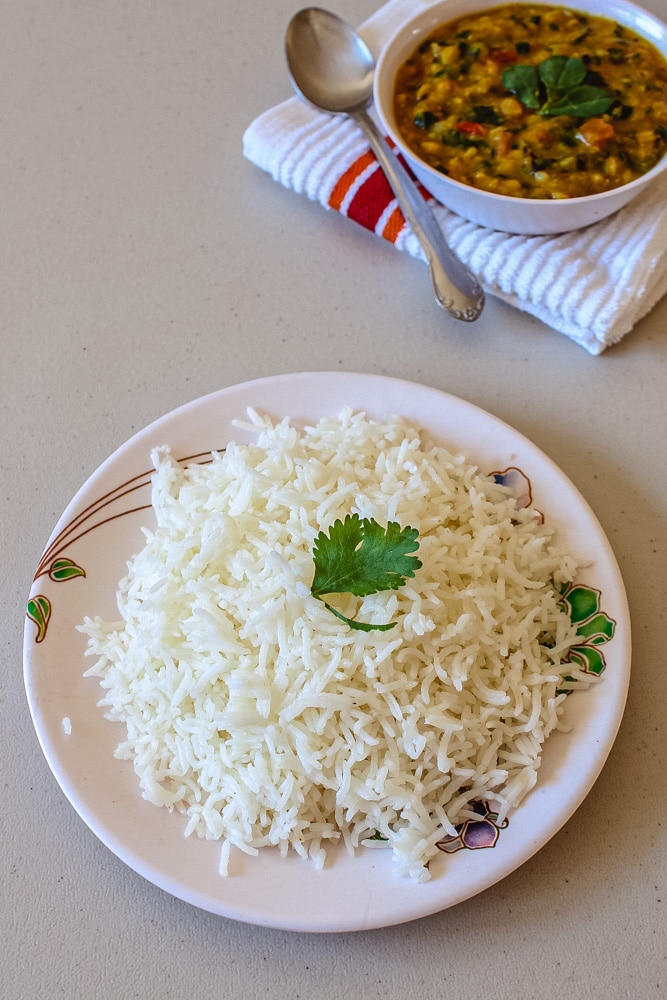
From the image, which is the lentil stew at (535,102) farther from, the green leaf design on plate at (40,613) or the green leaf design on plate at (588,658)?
the green leaf design on plate at (40,613)

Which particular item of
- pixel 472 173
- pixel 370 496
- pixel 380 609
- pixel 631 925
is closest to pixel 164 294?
pixel 472 173

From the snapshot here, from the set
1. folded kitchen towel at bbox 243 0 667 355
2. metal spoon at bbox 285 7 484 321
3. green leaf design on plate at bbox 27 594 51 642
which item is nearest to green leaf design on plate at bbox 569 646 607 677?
folded kitchen towel at bbox 243 0 667 355

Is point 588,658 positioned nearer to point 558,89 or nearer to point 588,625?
point 588,625

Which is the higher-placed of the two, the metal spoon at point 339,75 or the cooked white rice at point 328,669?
the metal spoon at point 339,75

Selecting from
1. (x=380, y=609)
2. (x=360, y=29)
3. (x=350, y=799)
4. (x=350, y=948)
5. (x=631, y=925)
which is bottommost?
(x=631, y=925)

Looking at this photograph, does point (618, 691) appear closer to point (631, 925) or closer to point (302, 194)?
point (631, 925)

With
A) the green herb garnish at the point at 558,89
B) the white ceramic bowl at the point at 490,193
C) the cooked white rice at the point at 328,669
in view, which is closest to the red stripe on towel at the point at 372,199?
the white ceramic bowl at the point at 490,193
